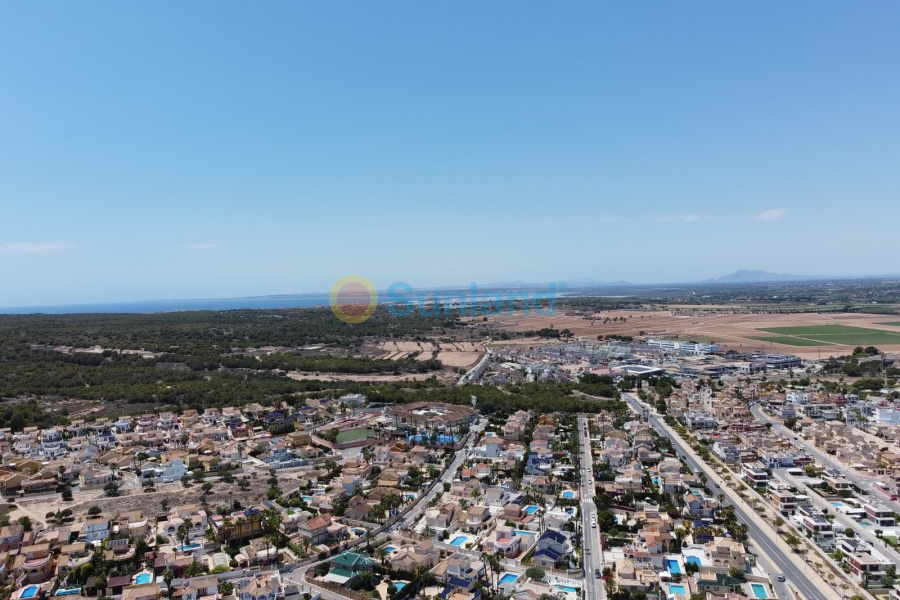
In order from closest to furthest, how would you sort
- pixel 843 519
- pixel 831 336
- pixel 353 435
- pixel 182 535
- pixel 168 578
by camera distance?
1. pixel 168 578
2. pixel 182 535
3. pixel 843 519
4. pixel 353 435
5. pixel 831 336

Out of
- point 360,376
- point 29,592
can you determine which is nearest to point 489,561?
point 29,592

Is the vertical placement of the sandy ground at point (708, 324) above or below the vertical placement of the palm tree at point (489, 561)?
above

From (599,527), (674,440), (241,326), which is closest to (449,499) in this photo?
(599,527)

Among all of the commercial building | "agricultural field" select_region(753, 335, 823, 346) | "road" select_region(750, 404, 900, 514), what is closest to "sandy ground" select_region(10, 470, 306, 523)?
"road" select_region(750, 404, 900, 514)

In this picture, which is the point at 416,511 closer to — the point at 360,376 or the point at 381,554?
the point at 381,554

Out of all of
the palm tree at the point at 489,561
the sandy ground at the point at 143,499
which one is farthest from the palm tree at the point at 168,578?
the palm tree at the point at 489,561

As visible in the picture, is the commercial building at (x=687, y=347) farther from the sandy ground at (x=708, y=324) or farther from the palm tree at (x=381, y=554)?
the palm tree at (x=381, y=554)
